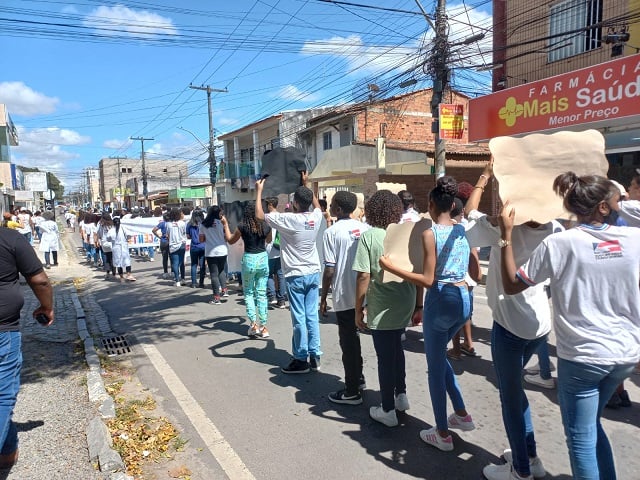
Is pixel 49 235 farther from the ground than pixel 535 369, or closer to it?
farther from the ground

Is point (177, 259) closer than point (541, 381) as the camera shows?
No

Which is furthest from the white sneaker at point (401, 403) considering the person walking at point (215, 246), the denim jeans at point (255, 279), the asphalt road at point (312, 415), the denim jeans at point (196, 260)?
the denim jeans at point (196, 260)

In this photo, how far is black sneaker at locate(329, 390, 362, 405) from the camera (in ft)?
12.6

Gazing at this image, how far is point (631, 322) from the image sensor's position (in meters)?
2.03

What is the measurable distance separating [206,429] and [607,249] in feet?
10.2

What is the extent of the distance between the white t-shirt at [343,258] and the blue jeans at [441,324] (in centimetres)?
84

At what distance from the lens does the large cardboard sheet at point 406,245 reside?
2904mm

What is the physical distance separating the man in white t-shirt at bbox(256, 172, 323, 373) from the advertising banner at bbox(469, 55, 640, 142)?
8.38m

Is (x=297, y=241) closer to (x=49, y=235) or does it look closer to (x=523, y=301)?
(x=523, y=301)

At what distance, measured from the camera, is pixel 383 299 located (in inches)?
127

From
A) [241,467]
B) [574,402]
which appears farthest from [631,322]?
[241,467]

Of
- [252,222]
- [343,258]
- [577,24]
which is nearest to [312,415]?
[343,258]

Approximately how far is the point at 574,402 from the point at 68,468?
3178mm

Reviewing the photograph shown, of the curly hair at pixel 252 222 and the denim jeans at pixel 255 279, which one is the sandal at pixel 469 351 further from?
the curly hair at pixel 252 222
